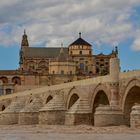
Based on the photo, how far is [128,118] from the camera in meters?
45.3

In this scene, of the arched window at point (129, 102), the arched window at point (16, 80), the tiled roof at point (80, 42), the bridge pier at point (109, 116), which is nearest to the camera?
the bridge pier at point (109, 116)

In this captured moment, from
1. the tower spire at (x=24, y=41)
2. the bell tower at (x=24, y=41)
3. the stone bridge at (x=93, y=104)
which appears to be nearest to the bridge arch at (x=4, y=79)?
the bell tower at (x=24, y=41)

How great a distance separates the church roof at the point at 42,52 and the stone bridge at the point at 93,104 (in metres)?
72.0

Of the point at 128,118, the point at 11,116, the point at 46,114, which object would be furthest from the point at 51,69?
the point at 128,118

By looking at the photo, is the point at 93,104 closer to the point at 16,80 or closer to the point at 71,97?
the point at 71,97

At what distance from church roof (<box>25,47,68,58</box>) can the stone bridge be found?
7199cm

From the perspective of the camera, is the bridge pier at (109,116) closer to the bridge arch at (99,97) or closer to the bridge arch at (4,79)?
the bridge arch at (99,97)

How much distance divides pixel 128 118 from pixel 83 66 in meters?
86.6

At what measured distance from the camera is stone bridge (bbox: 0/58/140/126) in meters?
43.9

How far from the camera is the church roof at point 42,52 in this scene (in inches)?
5379

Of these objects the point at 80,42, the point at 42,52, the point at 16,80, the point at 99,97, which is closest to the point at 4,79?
the point at 16,80

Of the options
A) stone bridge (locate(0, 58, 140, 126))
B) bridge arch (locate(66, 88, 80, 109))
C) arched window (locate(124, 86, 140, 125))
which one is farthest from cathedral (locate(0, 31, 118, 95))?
arched window (locate(124, 86, 140, 125))

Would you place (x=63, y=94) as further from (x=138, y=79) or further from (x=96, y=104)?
(x=138, y=79)

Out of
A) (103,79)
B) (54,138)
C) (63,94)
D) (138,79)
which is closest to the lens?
(54,138)
